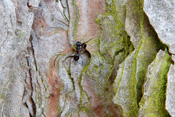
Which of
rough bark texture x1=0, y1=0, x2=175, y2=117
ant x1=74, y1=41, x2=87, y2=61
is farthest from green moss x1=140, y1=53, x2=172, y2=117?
ant x1=74, y1=41, x2=87, y2=61

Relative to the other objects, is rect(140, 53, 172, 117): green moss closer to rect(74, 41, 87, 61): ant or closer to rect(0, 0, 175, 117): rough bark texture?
rect(0, 0, 175, 117): rough bark texture

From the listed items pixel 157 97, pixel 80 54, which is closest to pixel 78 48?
pixel 80 54

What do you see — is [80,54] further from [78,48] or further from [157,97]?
[157,97]

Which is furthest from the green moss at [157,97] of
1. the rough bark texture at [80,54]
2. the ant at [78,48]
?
the ant at [78,48]

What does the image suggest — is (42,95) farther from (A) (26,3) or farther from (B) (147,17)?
(B) (147,17)

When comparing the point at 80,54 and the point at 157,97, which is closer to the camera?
the point at 157,97

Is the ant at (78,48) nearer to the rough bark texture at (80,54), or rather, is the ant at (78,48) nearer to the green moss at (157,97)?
the rough bark texture at (80,54)

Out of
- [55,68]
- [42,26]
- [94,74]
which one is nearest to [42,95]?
[55,68]

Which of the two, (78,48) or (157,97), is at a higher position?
(78,48)
